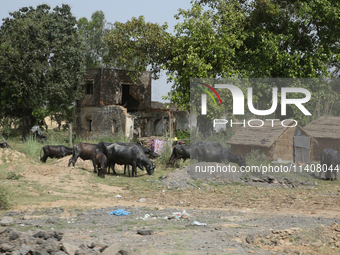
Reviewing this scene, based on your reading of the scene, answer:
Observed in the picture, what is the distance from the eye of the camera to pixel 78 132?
29.0m

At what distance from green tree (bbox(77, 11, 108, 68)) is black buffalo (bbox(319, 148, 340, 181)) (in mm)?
26874

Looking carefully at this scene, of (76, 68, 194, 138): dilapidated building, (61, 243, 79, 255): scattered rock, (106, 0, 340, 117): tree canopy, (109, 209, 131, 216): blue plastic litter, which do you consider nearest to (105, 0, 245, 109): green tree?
(106, 0, 340, 117): tree canopy

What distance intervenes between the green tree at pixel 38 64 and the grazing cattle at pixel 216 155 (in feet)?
42.6

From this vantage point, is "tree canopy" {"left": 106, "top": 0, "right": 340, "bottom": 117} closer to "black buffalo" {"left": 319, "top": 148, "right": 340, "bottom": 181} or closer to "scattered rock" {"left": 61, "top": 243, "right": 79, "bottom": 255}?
"black buffalo" {"left": 319, "top": 148, "right": 340, "bottom": 181}

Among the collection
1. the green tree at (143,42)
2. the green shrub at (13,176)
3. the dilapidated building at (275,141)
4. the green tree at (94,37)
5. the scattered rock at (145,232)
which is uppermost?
the green tree at (94,37)

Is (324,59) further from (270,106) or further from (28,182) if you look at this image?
(28,182)

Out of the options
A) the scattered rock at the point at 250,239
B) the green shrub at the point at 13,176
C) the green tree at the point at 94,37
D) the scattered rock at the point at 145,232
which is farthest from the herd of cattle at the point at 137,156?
the green tree at the point at 94,37

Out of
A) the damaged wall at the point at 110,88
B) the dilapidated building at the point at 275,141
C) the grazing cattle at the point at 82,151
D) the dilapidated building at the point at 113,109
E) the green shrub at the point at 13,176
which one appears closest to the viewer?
the green shrub at the point at 13,176

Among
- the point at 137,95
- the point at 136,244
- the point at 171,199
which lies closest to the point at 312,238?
the point at 136,244

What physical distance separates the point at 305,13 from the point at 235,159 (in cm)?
802

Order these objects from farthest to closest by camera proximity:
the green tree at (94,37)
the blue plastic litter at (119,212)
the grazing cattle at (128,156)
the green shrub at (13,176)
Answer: the green tree at (94,37), the grazing cattle at (128,156), the green shrub at (13,176), the blue plastic litter at (119,212)

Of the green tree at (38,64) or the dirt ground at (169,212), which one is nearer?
the dirt ground at (169,212)

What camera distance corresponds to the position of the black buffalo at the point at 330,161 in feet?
50.8

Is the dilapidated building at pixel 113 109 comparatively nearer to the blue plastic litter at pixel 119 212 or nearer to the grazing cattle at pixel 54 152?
the grazing cattle at pixel 54 152
